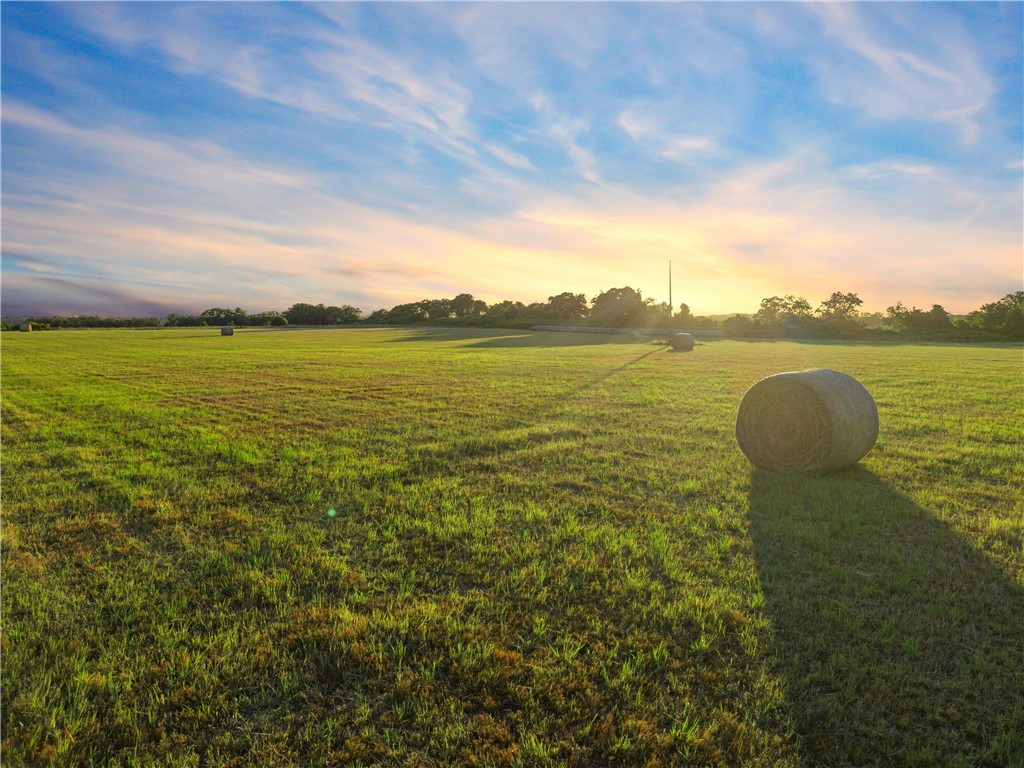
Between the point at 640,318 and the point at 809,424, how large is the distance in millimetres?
77784

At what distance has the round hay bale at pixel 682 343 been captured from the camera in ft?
133

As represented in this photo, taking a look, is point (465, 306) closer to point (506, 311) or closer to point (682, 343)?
point (506, 311)

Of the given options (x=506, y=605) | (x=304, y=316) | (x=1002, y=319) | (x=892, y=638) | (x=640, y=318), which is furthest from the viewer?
(x=304, y=316)

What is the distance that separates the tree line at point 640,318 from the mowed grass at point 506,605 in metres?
41.3

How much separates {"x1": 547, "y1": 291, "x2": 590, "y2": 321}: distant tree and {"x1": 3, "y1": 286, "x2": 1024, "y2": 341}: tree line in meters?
0.18

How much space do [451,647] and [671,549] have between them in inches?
101

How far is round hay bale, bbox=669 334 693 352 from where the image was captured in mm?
40406

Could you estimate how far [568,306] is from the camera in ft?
316

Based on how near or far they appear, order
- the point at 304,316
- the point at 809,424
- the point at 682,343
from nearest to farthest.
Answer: the point at 809,424 → the point at 682,343 → the point at 304,316

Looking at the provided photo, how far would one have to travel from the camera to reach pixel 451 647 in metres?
3.83

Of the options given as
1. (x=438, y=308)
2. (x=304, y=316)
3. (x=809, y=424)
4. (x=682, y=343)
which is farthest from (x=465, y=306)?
(x=809, y=424)

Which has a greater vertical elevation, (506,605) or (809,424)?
(809,424)

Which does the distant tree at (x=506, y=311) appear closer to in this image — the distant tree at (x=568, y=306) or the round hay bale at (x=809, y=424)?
the distant tree at (x=568, y=306)

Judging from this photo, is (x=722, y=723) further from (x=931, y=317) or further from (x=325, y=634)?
(x=931, y=317)
